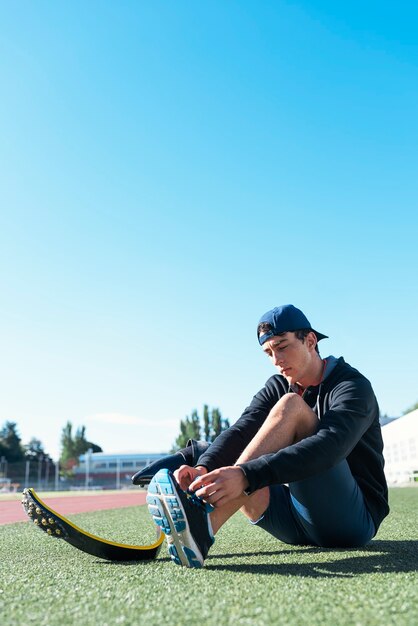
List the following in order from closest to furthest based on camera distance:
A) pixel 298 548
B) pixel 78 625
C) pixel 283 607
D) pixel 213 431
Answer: pixel 78 625
pixel 283 607
pixel 298 548
pixel 213 431

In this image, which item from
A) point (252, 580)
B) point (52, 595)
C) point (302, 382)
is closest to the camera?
point (52, 595)

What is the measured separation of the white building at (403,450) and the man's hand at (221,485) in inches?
777

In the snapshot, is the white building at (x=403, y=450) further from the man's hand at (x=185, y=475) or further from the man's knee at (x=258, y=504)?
the man's hand at (x=185, y=475)

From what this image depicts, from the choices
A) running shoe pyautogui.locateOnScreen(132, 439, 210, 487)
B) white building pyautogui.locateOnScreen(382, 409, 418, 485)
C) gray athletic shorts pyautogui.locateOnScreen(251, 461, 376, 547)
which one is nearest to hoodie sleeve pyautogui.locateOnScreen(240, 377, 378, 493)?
gray athletic shorts pyautogui.locateOnScreen(251, 461, 376, 547)

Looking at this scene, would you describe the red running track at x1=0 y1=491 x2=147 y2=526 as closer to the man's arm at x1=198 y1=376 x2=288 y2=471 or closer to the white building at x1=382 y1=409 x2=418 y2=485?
the man's arm at x1=198 y1=376 x2=288 y2=471

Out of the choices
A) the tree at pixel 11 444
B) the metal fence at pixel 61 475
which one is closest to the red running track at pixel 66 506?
the metal fence at pixel 61 475

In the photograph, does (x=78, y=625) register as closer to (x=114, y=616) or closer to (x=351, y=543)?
(x=114, y=616)

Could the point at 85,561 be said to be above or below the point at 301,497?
below

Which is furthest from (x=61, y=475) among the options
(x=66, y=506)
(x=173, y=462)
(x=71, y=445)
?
(x=173, y=462)

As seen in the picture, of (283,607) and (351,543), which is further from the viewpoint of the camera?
(351,543)

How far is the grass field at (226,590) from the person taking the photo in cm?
137

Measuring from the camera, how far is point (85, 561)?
2.64 m

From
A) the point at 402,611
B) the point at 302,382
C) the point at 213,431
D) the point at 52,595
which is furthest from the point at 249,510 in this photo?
the point at 213,431

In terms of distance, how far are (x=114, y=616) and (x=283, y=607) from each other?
434 millimetres
